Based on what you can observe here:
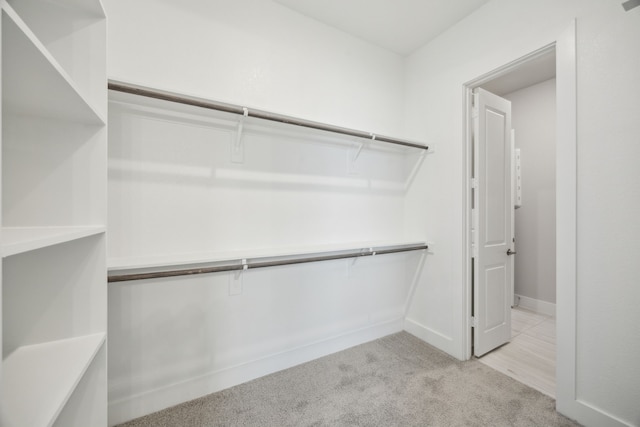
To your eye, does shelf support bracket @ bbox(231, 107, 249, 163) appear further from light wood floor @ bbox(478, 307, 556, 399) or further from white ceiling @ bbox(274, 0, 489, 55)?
light wood floor @ bbox(478, 307, 556, 399)

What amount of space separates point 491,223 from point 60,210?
2.82 m

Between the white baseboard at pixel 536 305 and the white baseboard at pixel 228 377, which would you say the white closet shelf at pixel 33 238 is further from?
the white baseboard at pixel 536 305

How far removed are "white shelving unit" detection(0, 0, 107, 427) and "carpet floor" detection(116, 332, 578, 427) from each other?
749 mm

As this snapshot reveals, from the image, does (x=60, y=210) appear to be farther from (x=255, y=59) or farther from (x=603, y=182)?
(x=603, y=182)

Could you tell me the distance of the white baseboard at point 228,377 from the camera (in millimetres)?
1596

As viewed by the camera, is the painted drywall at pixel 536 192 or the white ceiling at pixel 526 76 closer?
the white ceiling at pixel 526 76

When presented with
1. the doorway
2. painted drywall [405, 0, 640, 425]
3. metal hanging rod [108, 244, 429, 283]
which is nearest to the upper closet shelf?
metal hanging rod [108, 244, 429, 283]

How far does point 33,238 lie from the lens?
2.42 feet

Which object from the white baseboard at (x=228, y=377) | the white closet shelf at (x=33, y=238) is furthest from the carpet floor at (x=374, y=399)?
the white closet shelf at (x=33, y=238)

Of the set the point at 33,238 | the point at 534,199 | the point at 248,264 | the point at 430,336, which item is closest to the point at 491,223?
the point at 430,336

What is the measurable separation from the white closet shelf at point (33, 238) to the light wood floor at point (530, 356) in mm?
2773

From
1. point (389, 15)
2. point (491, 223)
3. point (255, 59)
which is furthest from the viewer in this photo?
point (491, 223)

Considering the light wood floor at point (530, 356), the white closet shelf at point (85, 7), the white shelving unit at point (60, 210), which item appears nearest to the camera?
the white shelving unit at point (60, 210)

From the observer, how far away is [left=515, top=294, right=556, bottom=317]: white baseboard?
10.4 feet
